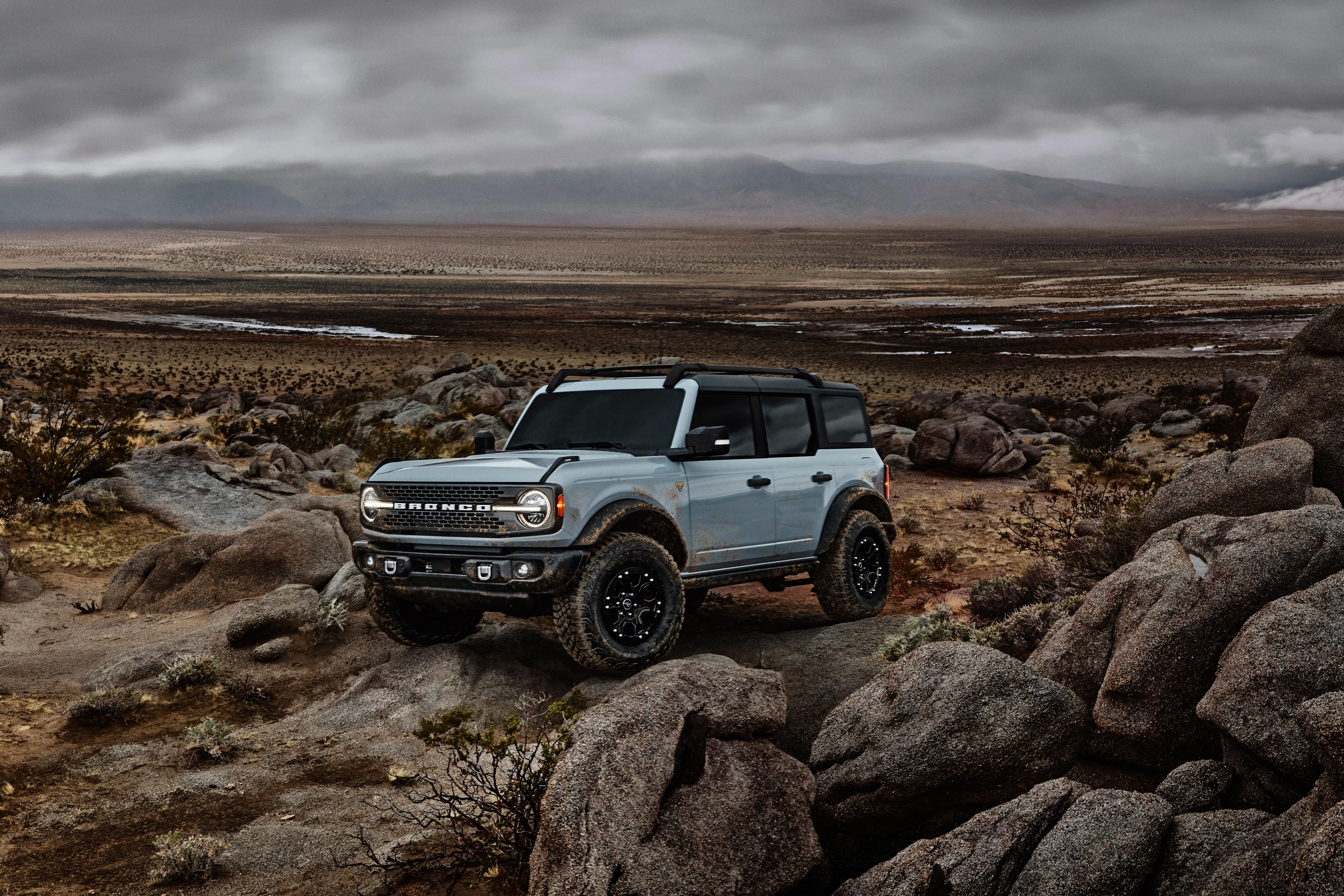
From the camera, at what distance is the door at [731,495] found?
8758mm

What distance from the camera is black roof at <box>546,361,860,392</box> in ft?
30.4

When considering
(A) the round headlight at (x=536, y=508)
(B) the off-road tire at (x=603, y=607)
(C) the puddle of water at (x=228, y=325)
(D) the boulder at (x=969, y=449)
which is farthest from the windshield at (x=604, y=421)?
(C) the puddle of water at (x=228, y=325)

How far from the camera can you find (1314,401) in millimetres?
8844

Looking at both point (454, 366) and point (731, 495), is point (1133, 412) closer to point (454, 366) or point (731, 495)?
point (454, 366)

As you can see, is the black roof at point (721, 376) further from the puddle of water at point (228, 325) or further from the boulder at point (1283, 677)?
the puddle of water at point (228, 325)

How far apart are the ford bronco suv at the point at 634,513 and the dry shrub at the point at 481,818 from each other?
5.28 ft

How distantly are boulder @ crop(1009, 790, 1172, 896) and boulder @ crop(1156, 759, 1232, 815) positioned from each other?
349 millimetres

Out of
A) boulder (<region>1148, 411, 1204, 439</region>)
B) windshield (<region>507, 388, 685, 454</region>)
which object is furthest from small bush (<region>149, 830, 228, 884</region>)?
boulder (<region>1148, 411, 1204, 439</region>)

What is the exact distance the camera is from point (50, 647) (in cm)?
1103

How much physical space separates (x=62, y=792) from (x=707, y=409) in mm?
5546

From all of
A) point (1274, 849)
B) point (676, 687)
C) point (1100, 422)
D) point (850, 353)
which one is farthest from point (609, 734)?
point (850, 353)

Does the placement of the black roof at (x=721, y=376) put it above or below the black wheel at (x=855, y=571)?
above

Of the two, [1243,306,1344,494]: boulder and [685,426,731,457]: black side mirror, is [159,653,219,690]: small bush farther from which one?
[1243,306,1344,494]: boulder

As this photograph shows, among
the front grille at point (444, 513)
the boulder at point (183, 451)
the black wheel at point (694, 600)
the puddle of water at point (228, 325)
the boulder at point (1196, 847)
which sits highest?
the puddle of water at point (228, 325)
